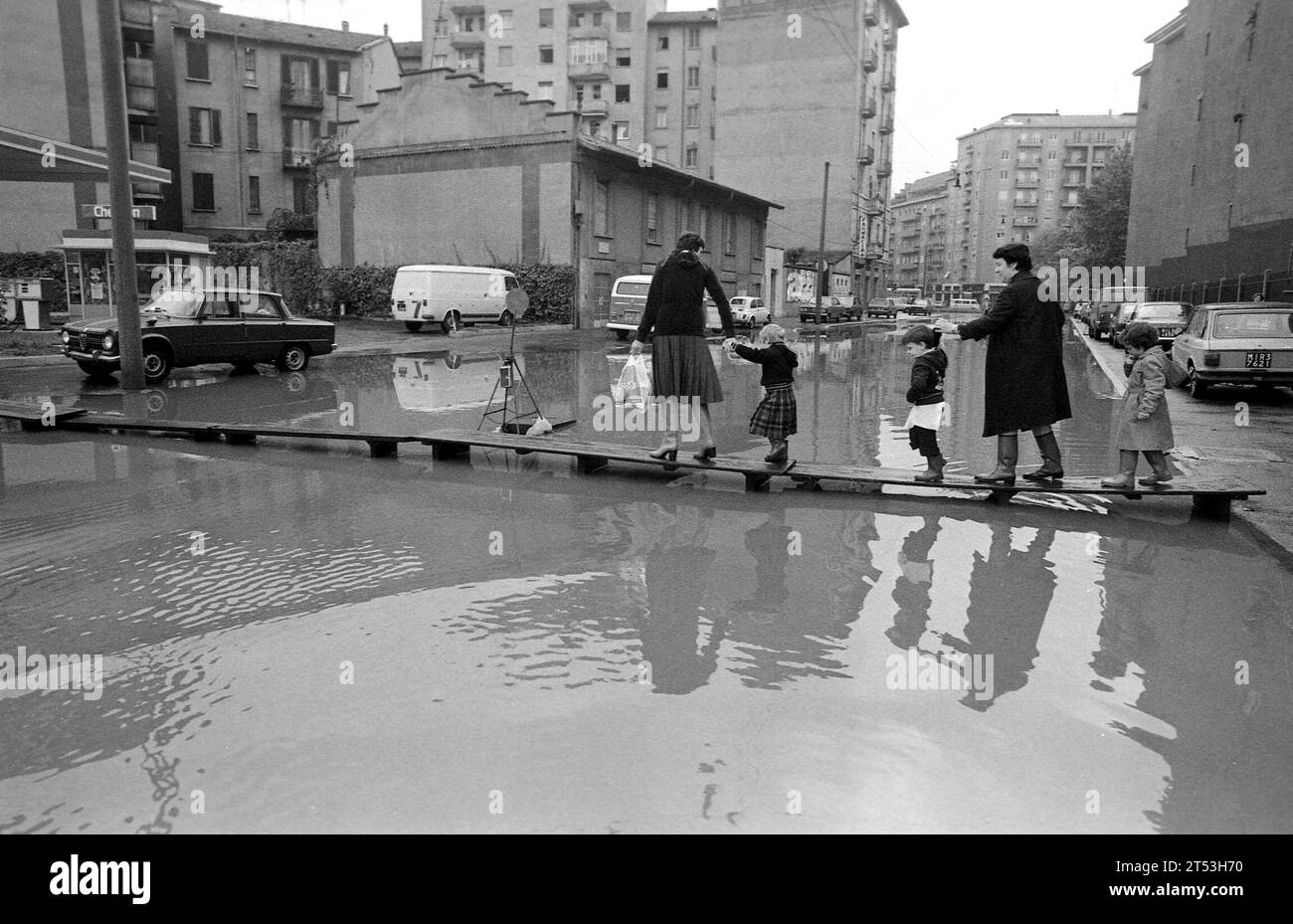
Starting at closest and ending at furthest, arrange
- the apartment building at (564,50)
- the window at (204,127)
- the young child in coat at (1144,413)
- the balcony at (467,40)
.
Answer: the young child in coat at (1144,413)
the window at (204,127)
the apartment building at (564,50)
the balcony at (467,40)

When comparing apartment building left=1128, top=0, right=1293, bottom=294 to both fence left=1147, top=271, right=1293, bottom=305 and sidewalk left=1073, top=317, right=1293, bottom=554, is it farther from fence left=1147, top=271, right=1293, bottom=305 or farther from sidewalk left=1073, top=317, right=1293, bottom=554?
sidewalk left=1073, top=317, right=1293, bottom=554

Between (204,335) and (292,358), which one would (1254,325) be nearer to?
(292,358)

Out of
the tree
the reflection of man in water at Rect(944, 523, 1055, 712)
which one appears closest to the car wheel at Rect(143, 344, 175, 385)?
the reflection of man in water at Rect(944, 523, 1055, 712)

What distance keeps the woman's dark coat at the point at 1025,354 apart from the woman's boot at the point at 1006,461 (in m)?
0.14

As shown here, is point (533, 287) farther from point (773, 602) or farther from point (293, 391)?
point (773, 602)

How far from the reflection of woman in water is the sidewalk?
12.2 ft

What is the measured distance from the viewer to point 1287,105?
28766 millimetres

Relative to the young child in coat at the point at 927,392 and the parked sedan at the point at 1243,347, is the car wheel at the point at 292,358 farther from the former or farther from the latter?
the parked sedan at the point at 1243,347

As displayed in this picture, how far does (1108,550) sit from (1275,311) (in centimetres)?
1194

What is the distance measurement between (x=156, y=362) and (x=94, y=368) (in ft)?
3.41

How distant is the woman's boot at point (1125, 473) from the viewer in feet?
23.0

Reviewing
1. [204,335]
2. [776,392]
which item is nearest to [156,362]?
[204,335]

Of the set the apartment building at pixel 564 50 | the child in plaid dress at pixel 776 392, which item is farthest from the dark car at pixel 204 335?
the apartment building at pixel 564 50

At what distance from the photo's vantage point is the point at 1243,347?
1480cm
